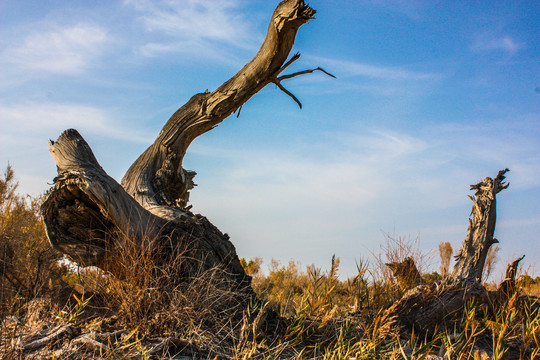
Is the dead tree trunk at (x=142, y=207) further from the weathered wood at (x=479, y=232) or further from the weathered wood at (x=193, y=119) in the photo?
the weathered wood at (x=479, y=232)

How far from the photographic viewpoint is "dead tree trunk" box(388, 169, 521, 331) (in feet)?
19.4

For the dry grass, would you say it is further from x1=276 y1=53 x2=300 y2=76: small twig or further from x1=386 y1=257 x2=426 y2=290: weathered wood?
x1=276 y1=53 x2=300 y2=76: small twig

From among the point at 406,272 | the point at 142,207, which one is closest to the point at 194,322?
the point at 142,207

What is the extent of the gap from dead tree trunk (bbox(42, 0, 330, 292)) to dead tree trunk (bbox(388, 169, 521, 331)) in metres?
2.16

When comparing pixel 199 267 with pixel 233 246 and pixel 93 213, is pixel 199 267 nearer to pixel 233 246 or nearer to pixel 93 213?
pixel 233 246

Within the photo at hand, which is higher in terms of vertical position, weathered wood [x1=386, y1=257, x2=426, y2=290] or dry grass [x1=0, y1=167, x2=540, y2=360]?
weathered wood [x1=386, y1=257, x2=426, y2=290]

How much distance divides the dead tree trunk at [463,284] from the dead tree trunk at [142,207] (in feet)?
7.08

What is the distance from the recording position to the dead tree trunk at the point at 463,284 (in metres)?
5.90

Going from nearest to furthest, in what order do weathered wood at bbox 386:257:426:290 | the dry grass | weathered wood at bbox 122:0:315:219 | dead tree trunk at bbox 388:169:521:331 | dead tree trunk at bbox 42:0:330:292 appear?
the dry grass < dead tree trunk at bbox 42:0:330:292 < dead tree trunk at bbox 388:169:521:331 < weathered wood at bbox 386:257:426:290 < weathered wood at bbox 122:0:315:219

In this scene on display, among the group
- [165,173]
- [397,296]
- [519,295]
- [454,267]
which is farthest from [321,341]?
[165,173]

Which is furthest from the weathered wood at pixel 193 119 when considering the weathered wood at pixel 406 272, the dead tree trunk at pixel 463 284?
the dead tree trunk at pixel 463 284

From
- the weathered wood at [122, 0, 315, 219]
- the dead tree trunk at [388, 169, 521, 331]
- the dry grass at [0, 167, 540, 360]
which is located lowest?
the dry grass at [0, 167, 540, 360]

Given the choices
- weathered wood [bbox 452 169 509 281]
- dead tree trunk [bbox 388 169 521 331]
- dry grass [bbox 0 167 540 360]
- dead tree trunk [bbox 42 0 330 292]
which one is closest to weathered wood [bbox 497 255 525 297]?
dead tree trunk [bbox 388 169 521 331]

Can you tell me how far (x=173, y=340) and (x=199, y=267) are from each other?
1.03 metres
